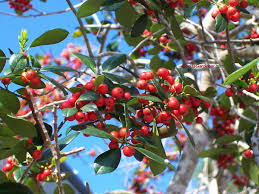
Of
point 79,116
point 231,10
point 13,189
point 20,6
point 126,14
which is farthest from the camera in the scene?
point 20,6

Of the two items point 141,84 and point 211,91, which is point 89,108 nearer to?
point 141,84

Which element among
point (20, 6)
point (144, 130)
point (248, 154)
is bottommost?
point (248, 154)

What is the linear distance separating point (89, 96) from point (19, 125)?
10.0 inches

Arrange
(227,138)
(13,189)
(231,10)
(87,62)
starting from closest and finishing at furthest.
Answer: (13,189) < (87,62) < (231,10) < (227,138)

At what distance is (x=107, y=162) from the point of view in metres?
0.99

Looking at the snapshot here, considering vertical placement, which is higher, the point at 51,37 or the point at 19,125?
the point at 51,37

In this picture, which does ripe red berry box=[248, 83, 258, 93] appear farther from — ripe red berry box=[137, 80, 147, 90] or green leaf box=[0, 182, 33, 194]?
green leaf box=[0, 182, 33, 194]

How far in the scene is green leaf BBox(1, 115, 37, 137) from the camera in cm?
95

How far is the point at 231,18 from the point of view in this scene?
1.46 metres

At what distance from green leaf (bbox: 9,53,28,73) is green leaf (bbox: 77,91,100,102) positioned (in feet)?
0.76

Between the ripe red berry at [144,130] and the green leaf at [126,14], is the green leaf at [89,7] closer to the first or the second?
the green leaf at [126,14]

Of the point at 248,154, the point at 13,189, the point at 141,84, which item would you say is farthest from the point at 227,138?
the point at 13,189

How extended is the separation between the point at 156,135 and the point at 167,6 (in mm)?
774

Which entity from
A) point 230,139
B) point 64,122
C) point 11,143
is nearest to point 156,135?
point 64,122
